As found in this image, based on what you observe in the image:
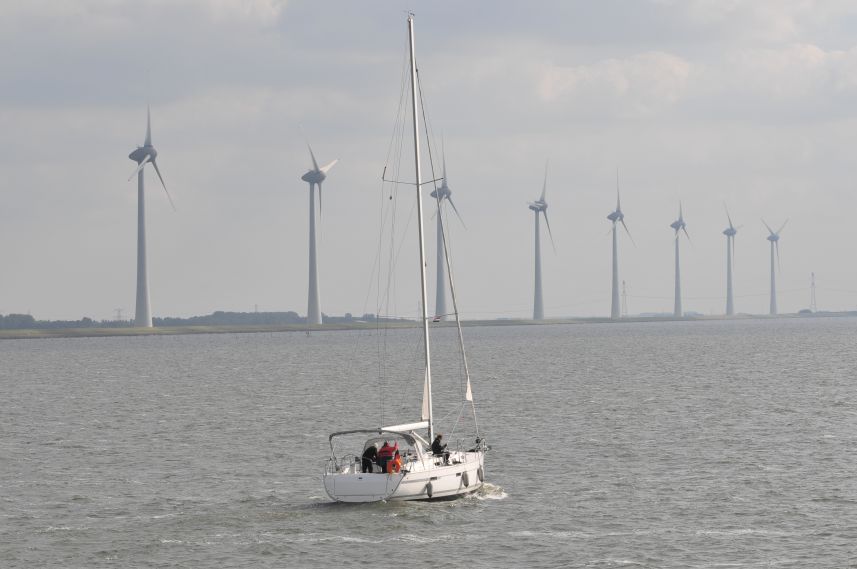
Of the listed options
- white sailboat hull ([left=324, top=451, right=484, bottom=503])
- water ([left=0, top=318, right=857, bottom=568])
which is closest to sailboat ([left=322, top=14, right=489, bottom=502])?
white sailboat hull ([left=324, top=451, right=484, bottom=503])

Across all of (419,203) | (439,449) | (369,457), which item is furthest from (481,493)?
(419,203)

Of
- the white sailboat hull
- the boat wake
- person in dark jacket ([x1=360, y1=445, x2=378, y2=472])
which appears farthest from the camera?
the boat wake

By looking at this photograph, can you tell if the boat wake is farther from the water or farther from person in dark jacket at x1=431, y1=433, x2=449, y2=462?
person in dark jacket at x1=431, y1=433, x2=449, y2=462

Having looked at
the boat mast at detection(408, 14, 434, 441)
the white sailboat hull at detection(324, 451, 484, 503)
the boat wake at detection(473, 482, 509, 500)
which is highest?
the boat mast at detection(408, 14, 434, 441)

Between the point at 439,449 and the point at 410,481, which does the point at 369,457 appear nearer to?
the point at 410,481

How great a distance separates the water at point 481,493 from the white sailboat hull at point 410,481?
58cm

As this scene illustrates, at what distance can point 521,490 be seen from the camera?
55.8 meters

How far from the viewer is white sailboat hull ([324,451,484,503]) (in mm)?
50188

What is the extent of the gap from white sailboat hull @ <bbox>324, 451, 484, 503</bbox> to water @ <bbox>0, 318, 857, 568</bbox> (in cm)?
58

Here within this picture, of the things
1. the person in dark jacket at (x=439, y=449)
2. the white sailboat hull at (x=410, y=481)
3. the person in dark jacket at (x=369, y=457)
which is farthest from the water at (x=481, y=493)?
the person in dark jacket at (x=439, y=449)

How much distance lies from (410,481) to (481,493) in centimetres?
505

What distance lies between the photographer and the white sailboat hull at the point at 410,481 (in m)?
50.2

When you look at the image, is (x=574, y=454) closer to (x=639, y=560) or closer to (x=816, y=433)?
(x=816, y=433)

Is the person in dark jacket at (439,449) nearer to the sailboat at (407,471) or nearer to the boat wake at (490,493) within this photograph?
the sailboat at (407,471)
